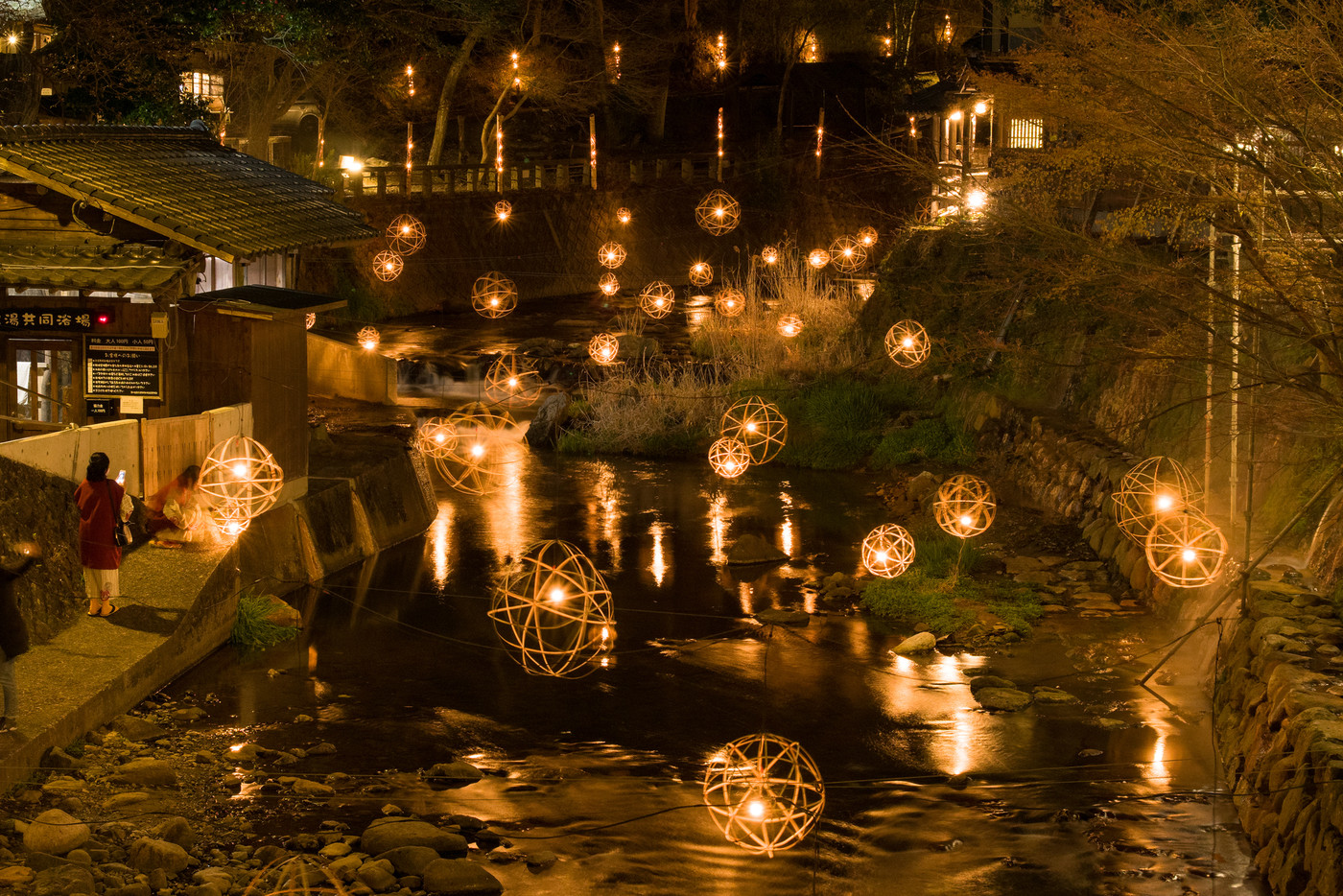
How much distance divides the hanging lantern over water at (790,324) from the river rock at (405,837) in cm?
1930

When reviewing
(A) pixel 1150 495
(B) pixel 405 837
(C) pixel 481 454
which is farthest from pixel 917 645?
(C) pixel 481 454

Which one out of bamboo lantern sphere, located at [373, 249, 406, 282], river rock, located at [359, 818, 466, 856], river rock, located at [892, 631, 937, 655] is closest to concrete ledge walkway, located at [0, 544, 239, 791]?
river rock, located at [359, 818, 466, 856]

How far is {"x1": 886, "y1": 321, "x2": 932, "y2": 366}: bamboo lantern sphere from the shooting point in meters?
24.3

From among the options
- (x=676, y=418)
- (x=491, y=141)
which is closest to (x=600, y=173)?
(x=491, y=141)

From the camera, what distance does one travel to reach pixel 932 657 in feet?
50.2

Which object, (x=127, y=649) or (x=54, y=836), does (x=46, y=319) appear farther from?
(x=54, y=836)

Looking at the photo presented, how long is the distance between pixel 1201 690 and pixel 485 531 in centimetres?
1115

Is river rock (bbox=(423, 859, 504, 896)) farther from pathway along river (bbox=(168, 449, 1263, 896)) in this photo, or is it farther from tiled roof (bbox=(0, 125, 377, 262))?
tiled roof (bbox=(0, 125, 377, 262))

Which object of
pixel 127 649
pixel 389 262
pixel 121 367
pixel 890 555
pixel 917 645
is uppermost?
pixel 389 262

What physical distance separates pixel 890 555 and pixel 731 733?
5.88 meters

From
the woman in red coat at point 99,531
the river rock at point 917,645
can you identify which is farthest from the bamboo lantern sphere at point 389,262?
the river rock at point 917,645

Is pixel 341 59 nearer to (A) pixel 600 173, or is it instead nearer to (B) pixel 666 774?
(A) pixel 600 173

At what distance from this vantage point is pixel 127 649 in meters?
12.6

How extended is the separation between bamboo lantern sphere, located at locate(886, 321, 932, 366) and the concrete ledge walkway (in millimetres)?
13185
